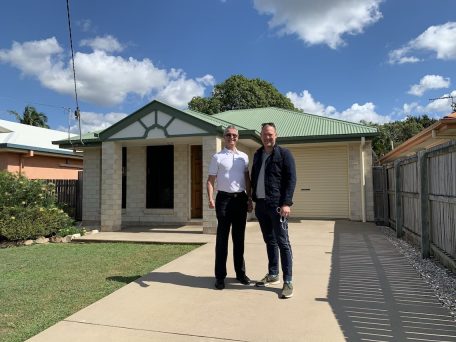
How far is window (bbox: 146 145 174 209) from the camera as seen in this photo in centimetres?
1207

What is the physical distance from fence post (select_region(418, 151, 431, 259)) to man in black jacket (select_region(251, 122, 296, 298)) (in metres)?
3.01

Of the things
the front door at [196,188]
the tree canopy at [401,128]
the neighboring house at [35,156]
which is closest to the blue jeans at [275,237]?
the front door at [196,188]

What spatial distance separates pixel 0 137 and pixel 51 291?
15560mm

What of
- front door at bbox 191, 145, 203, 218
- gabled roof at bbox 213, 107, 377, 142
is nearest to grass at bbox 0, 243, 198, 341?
front door at bbox 191, 145, 203, 218

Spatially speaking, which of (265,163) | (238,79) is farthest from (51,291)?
(238,79)

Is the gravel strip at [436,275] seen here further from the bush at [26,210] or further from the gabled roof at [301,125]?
the bush at [26,210]

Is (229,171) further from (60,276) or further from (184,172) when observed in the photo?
(184,172)

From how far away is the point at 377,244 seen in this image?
7.68m

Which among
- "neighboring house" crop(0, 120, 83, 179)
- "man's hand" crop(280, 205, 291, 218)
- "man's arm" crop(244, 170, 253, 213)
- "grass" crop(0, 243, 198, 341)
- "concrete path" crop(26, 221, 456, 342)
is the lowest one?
"grass" crop(0, 243, 198, 341)

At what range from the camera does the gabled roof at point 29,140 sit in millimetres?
15367

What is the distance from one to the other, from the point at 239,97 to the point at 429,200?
2949 centimetres

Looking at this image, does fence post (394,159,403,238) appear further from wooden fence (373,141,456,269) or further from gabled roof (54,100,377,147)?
gabled roof (54,100,377,147)

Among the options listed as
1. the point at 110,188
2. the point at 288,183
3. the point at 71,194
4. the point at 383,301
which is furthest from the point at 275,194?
the point at 71,194

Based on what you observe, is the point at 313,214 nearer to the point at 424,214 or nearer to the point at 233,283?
the point at 424,214
